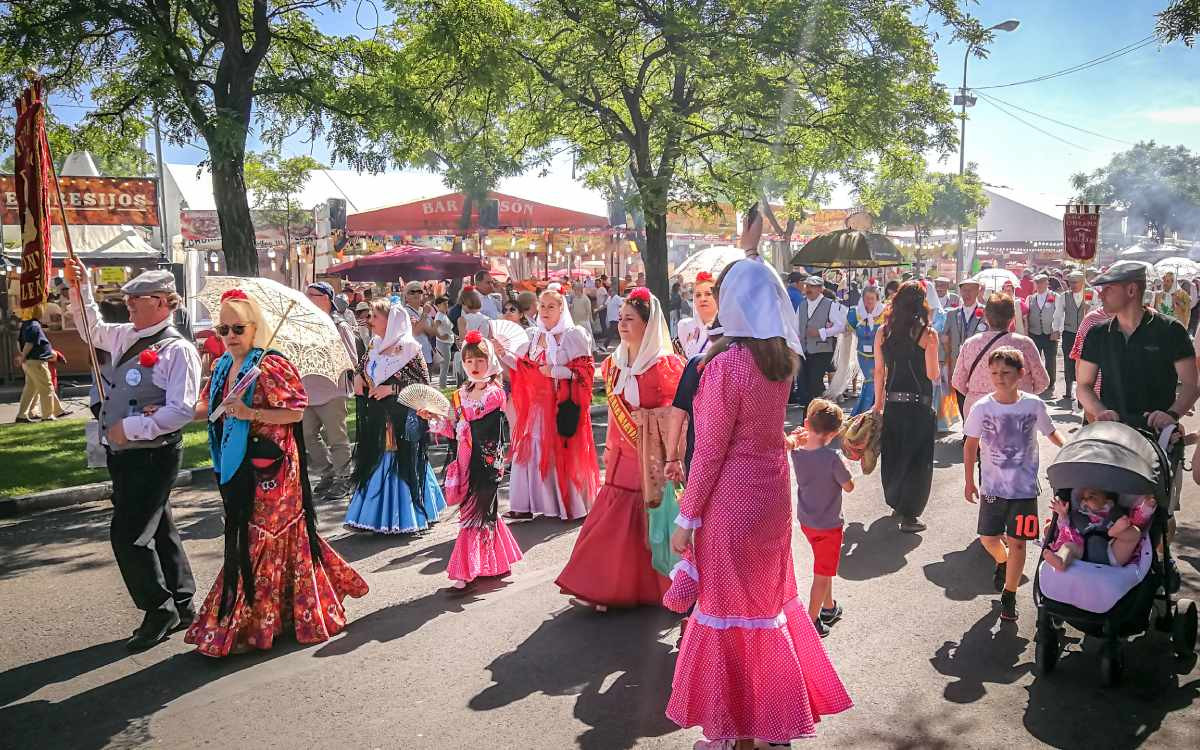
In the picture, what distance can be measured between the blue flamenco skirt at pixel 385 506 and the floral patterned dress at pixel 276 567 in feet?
7.48

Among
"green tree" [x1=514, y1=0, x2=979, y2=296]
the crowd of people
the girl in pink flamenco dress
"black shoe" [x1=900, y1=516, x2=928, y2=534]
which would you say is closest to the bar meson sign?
"green tree" [x1=514, y1=0, x2=979, y2=296]

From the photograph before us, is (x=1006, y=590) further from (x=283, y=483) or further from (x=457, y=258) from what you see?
(x=457, y=258)

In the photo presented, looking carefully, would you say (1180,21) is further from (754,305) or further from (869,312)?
(754,305)

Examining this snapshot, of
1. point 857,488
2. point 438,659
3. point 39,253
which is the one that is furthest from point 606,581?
point 857,488

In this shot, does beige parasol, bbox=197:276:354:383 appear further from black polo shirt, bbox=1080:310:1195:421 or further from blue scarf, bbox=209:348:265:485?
black polo shirt, bbox=1080:310:1195:421

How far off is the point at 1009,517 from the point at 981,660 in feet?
3.42

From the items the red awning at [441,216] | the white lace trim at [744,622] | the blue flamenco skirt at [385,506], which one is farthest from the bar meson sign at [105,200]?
the white lace trim at [744,622]

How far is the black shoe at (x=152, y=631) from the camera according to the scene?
18.0ft

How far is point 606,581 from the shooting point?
583 centimetres

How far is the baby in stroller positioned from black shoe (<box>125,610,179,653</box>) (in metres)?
4.84

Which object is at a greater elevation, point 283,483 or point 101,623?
point 283,483

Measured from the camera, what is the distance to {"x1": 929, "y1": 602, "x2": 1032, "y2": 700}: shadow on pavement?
4.74 m

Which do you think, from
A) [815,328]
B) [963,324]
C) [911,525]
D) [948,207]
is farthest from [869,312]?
[948,207]

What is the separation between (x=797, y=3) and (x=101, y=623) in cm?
1116
